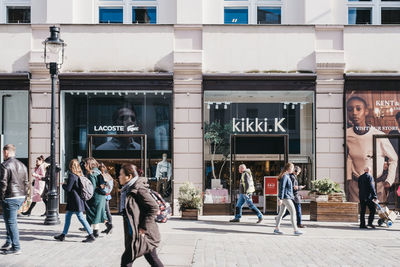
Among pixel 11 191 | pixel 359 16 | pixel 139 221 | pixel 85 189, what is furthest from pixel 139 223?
pixel 359 16

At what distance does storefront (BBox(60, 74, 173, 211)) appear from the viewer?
630 inches

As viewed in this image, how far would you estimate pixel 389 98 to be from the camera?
1599cm

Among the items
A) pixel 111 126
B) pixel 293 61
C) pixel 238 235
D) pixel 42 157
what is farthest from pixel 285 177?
pixel 42 157

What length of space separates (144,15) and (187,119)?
3818 millimetres

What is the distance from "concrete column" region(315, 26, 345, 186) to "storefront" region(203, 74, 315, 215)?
0.25 metres

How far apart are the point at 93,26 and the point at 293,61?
628cm

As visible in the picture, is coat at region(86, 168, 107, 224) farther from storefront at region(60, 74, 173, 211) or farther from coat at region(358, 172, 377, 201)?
coat at region(358, 172, 377, 201)

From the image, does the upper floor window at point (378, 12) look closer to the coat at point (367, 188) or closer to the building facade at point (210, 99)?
the building facade at point (210, 99)

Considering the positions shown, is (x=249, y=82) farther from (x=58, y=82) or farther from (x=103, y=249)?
(x=103, y=249)

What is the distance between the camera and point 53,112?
13258mm

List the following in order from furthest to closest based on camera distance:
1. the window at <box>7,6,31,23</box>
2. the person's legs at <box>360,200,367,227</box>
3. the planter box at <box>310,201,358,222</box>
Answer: the window at <box>7,6,31,23</box>
the planter box at <box>310,201,358,222</box>
the person's legs at <box>360,200,367,227</box>

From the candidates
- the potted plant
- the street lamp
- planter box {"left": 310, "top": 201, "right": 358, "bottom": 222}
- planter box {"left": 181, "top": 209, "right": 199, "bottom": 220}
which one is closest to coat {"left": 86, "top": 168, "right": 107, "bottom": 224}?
the street lamp

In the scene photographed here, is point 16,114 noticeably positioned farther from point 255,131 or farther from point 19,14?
point 255,131

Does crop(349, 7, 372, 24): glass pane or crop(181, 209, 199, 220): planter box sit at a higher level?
crop(349, 7, 372, 24): glass pane
